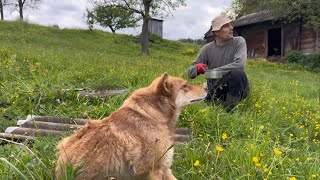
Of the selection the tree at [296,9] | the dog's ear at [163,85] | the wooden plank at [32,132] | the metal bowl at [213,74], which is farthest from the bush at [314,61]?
the dog's ear at [163,85]

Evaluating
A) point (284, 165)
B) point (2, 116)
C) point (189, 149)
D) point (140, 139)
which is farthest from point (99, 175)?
point (2, 116)

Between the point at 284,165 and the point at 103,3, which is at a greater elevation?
the point at 103,3

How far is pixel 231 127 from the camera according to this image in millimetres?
4602

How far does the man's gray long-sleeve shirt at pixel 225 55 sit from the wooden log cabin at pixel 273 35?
20.0 metres

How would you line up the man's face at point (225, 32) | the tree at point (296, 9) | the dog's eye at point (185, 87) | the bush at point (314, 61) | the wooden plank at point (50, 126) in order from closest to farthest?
the dog's eye at point (185, 87), the wooden plank at point (50, 126), the man's face at point (225, 32), the bush at point (314, 61), the tree at point (296, 9)

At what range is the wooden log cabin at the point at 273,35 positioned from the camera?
82.7ft

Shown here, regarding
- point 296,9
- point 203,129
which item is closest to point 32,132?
point 203,129

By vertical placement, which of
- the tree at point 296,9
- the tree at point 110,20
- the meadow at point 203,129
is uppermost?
the tree at point 110,20

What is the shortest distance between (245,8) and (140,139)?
2547cm

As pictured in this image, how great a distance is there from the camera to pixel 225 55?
19.0ft

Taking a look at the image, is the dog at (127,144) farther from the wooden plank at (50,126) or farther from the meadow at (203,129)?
the wooden plank at (50,126)

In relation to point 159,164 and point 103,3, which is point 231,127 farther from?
point 103,3

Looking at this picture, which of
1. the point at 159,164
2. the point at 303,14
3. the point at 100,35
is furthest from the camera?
the point at 100,35

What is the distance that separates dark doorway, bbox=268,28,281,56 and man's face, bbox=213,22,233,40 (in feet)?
80.7
